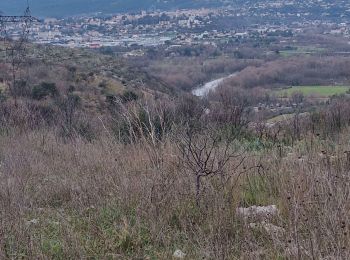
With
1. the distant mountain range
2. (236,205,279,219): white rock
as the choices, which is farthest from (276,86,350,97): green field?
the distant mountain range

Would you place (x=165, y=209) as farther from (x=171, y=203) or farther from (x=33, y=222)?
(x=33, y=222)

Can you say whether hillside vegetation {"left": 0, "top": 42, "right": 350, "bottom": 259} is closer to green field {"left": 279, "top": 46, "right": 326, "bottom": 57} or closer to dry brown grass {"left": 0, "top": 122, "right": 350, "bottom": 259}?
dry brown grass {"left": 0, "top": 122, "right": 350, "bottom": 259}

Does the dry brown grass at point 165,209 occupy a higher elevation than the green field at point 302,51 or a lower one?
higher

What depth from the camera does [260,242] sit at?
3180mm

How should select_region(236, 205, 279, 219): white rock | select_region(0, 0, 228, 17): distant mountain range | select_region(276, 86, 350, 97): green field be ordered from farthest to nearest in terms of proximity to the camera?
select_region(0, 0, 228, 17): distant mountain range
select_region(276, 86, 350, 97): green field
select_region(236, 205, 279, 219): white rock

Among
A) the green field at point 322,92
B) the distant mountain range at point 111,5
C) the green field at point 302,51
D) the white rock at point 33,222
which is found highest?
the white rock at point 33,222

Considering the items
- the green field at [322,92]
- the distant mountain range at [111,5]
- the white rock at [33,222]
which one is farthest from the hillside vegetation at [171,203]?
the distant mountain range at [111,5]

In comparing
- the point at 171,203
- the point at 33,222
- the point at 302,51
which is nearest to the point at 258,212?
the point at 171,203

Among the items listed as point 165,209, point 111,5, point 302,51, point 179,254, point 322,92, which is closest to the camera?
point 179,254

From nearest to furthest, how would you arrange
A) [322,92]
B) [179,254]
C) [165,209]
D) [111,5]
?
[179,254], [165,209], [322,92], [111,5]

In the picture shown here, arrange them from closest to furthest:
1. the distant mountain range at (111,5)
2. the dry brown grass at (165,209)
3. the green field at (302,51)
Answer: the dry brown grass at (165,209)
the green field at (302,51)
the distant mountain range at (111,5)

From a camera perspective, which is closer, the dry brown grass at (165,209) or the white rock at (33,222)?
the dry brown grass at (165,209)

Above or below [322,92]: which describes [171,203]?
above

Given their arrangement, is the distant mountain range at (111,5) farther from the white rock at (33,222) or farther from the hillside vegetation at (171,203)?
the white rock at (33,222)
